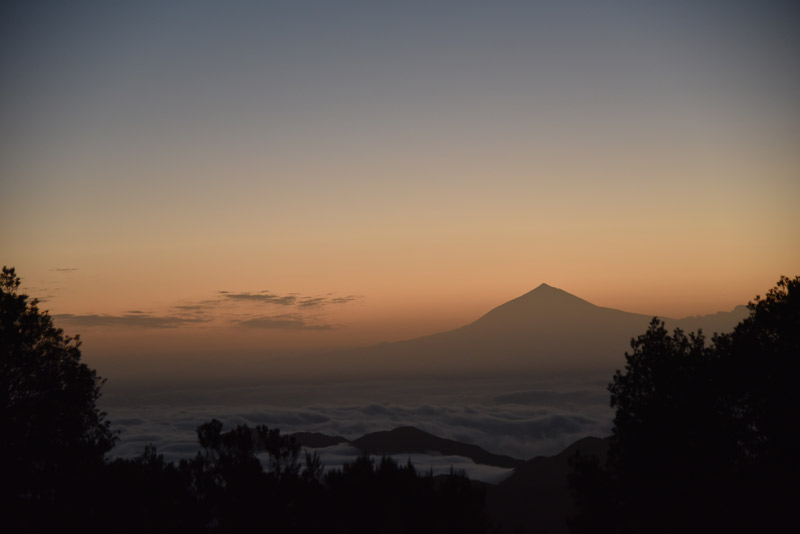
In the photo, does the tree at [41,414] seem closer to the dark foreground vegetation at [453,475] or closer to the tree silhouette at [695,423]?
the dark foreground vegetation at [453,475]

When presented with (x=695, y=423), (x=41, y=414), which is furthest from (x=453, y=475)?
(x=41, y=414)

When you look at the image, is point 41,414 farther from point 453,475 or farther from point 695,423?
point 695,423

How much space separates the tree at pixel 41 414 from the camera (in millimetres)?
32031

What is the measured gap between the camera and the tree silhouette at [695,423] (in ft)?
105

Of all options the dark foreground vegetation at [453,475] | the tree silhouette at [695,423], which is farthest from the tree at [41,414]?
the tree silhouette at [695,423]

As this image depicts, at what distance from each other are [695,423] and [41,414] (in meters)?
35.7

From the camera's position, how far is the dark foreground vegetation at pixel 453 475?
31.7 m

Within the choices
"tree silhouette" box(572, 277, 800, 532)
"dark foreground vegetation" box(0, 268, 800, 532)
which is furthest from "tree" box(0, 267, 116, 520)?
"tree silhouette" box(572, 277, 800, 532)

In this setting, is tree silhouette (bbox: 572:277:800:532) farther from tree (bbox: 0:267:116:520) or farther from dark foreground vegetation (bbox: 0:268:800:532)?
tree (bbox: 0:267:116:520)

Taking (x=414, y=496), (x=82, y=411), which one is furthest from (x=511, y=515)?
(x=82, y=411)

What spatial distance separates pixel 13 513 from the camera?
3116 cm

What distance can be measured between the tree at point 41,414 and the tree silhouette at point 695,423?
27807mm

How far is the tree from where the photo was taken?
105 ft

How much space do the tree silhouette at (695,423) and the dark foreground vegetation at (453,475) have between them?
7 cm
